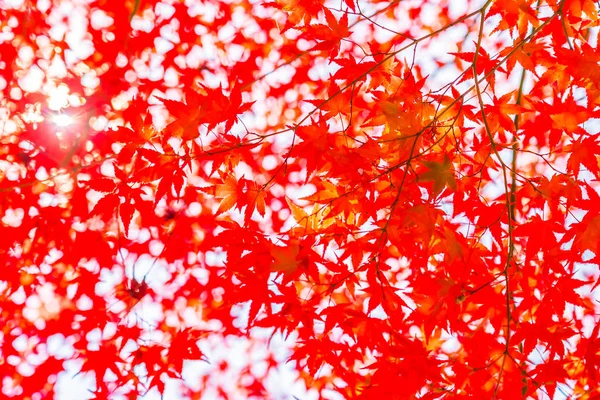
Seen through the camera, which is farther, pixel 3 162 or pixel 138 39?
pixel 138 39

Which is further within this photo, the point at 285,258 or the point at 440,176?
the point at 285,258

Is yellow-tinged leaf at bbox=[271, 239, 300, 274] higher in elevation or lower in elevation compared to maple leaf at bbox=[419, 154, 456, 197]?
higher

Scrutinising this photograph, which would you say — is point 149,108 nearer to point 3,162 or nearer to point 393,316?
point 3,162

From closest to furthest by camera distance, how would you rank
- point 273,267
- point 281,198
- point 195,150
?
point 273,267
point 195,150
point 281,198

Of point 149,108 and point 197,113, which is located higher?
point 149,108

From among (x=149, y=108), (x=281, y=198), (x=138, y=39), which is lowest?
(x=281, y=198)

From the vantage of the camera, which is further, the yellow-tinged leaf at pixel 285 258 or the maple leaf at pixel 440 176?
the yellow-tinged leaf at pixel 285 258

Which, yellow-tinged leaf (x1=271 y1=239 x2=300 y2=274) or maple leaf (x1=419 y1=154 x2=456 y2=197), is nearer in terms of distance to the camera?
maple leaf (x1=419 y1=154 x2=456 y2=197)

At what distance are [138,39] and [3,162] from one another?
3.94 feet

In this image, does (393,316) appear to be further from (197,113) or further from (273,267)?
(197,113)

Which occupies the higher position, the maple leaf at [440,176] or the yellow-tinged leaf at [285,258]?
the yellow-tinged leaf at [285,258]

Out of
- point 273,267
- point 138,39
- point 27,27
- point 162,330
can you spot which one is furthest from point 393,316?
point 27,27

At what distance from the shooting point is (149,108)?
3.50 m

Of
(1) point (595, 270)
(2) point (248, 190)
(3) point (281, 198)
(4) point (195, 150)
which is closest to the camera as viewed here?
(2) point (248, 190)
